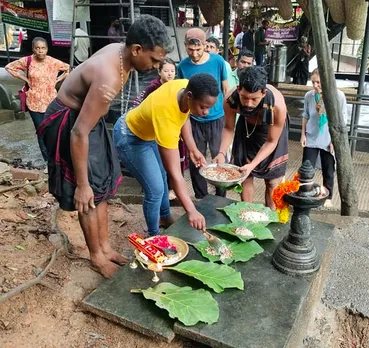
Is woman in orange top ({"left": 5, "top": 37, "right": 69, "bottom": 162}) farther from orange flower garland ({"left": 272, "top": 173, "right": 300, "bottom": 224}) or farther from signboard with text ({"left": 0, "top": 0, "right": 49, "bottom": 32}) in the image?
signboard with text ({"left": 0, "top": 0, "right": 49, "bottom": 32})

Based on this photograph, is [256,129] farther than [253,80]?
Yes

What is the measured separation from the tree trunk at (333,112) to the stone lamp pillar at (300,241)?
1.45 meters

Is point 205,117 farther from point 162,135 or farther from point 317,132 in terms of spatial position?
point 162,135

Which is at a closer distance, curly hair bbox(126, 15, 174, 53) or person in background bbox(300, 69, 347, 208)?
curly hair bbox(126, 15, 174, 53)

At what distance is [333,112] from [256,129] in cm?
69

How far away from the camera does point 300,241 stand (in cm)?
235

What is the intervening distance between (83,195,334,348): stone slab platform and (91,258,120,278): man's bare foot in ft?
1.04

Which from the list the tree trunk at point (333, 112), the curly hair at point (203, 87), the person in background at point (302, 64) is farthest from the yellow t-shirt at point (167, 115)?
the person in background at point (302, 64)

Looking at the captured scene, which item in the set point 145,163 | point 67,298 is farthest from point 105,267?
point 145,163

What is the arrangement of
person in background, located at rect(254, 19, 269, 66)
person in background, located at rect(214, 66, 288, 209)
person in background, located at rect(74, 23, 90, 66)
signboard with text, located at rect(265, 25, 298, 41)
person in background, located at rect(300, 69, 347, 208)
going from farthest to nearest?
person in background, located at rect(254, 19, 269, 66) → signboard with text, located at rect(265, 25, 298, 41) → person in background, located at rect(74, 23, 90, 66) → person in background, located at rect(300, 69, 347, 208) → person in background, located at rect(214, 66, 288, 209)

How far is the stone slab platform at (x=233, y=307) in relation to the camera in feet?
6.22

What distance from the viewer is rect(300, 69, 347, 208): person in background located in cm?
416

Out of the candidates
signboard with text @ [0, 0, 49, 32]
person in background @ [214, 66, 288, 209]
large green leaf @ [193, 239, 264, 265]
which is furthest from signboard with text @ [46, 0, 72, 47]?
large green leaf @ [193, 239, 264, 265]

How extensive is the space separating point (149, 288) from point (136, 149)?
115 cm
